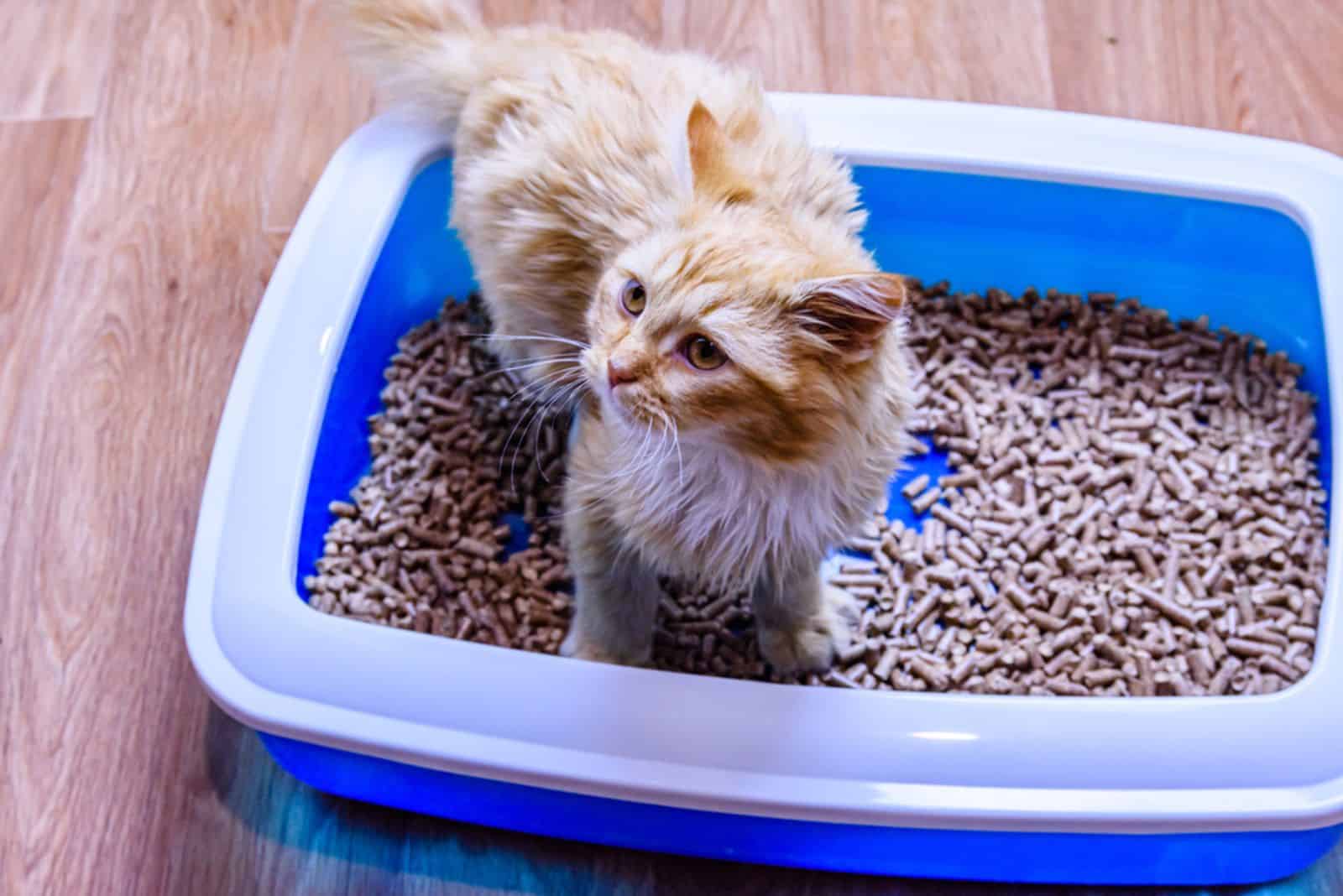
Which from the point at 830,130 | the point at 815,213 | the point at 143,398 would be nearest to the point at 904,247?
the point at 830,130

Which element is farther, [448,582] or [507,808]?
[448,582]

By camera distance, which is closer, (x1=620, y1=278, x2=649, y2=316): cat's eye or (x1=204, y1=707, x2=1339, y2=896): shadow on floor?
(x1=620, y1=278, x2=649, y2=316): cat's eye

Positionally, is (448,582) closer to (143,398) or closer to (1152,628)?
(143,398)

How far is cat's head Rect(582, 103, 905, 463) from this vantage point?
3.20ft

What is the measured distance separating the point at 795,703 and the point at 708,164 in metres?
0.58

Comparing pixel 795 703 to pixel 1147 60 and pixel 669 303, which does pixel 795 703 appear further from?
pixel 1147 60

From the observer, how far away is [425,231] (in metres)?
1.77

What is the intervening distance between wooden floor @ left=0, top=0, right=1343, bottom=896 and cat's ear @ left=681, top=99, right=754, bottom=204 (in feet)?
2.79

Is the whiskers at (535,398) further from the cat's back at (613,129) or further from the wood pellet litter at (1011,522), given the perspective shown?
the cat's back at (613,129)

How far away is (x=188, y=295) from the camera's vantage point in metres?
1.85

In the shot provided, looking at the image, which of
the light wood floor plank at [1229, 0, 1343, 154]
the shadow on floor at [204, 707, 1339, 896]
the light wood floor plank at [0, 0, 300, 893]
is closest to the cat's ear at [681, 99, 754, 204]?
the shadow on floor at [204, 707, 1339, 896]

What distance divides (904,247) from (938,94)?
1.38ft

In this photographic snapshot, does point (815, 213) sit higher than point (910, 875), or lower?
higher

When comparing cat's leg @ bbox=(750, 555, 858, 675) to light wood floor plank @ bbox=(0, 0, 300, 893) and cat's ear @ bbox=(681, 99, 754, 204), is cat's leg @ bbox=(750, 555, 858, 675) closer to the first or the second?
cat's ear @ bbox=(681, 99, 754, 204)
